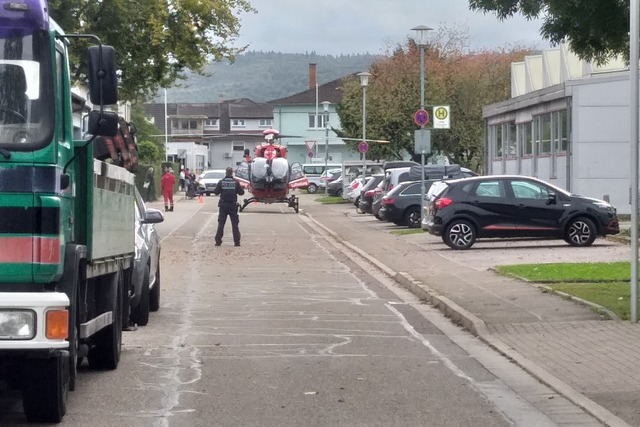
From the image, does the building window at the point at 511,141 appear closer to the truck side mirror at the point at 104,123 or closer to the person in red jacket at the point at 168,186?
the person in red jacket at the point at 168,186

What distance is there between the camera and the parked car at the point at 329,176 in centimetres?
7609

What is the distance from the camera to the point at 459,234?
28172mm

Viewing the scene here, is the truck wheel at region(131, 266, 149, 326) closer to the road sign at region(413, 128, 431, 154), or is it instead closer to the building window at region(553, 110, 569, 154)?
the road sign at region(413, 128, 431, 154)

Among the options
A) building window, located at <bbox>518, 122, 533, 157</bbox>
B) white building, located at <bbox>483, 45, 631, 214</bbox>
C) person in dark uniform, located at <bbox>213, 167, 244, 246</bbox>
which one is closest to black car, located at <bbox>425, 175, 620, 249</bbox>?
person in dark uniform, located at <bbox>213, 167, 244, 246</bbox>

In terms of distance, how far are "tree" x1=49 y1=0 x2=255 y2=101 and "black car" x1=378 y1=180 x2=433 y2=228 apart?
8.12 meters

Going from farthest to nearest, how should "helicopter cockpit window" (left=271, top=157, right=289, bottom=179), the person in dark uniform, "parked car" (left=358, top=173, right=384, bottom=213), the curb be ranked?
"helicopter cockpit window" (left=271, top=157, right=289, bottom=179), "parked car" (left=358, top=173, right=384, bottom=213), the person in dark uniform, the curb

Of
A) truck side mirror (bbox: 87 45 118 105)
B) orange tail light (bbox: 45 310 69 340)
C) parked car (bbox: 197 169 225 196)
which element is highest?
truck side mirror (bbox: 87 45 118 105)

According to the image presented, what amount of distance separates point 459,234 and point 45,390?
67.4 feet

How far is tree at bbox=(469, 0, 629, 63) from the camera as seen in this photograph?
1448cm

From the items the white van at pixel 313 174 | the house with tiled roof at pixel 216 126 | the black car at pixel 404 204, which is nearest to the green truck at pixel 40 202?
the black car at pixel 404 204

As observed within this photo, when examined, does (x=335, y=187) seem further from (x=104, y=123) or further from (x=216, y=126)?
(x=216, y=126)

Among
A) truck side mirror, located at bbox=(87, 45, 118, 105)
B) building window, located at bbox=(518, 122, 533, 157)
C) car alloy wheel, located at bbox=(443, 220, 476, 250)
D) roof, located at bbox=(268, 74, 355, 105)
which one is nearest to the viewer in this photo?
truck side mirror, located at bbox=(87, 45, 118, 105)

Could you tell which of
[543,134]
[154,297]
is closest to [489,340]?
[154,297]

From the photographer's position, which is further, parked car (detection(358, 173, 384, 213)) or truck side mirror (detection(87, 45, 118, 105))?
parked car (detection(358, 173, 384, 213))
